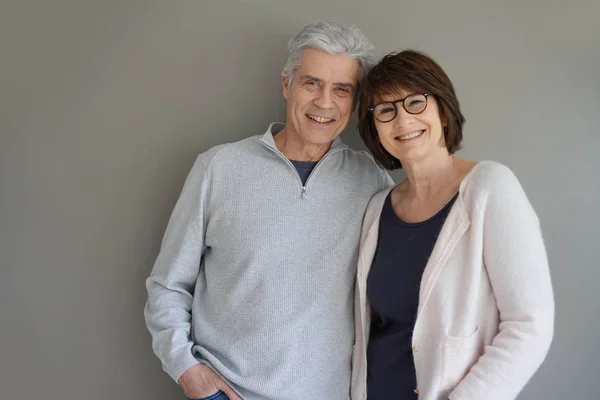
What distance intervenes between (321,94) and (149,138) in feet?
2.14

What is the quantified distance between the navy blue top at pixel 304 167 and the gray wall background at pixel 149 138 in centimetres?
34

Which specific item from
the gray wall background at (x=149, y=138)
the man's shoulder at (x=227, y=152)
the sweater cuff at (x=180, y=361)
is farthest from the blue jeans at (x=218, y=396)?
the man's shoulder at (x=227, y=152)

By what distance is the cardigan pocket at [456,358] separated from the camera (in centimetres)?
122

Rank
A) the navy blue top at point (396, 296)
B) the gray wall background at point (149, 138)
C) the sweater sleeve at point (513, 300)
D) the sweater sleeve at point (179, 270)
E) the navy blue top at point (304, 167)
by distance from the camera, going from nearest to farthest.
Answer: the sweater sleeve at point (513, 300) → the navy blue top at point (396, 296) → the sweater sleeve at point (179, 270) → the navy blue top at point (304, 167) → the gray wall background at point (149, 138)

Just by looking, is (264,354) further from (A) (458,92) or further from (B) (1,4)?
(B) (1,4)

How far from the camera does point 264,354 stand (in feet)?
4.58

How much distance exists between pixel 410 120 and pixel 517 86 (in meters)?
0.60

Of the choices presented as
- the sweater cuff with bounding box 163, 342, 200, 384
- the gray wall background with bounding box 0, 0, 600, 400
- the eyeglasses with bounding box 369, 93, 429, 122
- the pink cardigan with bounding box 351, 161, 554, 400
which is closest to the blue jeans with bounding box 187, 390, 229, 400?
the sweater cuff with bounding box 163, 342, 200, 384

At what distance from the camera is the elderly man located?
1.41m

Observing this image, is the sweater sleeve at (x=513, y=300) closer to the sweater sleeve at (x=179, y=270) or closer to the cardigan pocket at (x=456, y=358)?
the cardigan pocket at (x=456, y=358)

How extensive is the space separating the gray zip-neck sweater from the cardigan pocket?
0.35m

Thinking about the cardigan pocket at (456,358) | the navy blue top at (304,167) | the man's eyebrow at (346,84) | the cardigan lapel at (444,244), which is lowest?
the cardigan pocket at (456,358)

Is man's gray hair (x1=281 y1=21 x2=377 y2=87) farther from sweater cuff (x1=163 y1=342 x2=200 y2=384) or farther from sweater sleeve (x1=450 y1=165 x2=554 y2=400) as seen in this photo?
sweater cuff (x1=163 y1=342 x2=200 y2=384)

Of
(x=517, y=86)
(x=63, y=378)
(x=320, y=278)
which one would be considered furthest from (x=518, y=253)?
(x=63, y=378)
